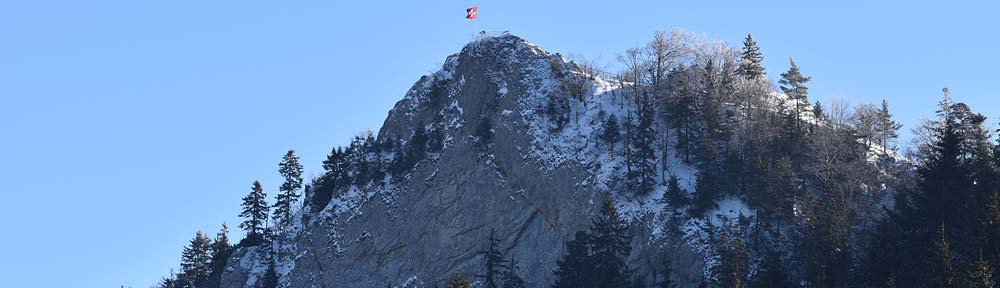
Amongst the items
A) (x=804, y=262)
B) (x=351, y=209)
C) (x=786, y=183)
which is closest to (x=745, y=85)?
(x=786, y=183)

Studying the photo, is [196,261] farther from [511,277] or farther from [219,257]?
[511,277]

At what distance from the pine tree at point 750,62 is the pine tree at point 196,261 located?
49079 millimetres

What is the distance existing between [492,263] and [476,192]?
837 centimetres

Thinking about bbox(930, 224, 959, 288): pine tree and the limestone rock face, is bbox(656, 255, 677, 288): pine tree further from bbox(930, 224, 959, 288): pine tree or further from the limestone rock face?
bbox(930, 224, 959, 288): pine tree

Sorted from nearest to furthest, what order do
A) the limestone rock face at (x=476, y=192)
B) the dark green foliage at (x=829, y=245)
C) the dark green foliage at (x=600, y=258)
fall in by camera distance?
the dark green foliage at (x=829, y=245)
the dark green foliage at (x=600, y=258)
the limestone rock face at (x=476, y=192)

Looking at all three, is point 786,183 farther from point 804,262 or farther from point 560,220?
point 560,220

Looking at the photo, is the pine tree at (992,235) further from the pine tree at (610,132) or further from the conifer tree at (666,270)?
the pine tree at (610,132)

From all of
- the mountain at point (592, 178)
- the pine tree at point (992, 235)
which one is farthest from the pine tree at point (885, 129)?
the pine tree at point (992, 235)

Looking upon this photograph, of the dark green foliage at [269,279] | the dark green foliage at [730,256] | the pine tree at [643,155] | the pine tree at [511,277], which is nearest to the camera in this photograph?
the dark green foliage at [730,256]

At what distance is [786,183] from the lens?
329 feet

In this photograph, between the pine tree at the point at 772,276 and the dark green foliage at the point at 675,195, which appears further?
the dark green foliage at the point at 675,195

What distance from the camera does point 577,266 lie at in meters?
98.1

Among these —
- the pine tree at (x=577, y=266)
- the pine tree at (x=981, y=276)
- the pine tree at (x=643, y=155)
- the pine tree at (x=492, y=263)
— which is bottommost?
the pine tree at (x=981, y=276)

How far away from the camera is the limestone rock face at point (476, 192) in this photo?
4264 inches
